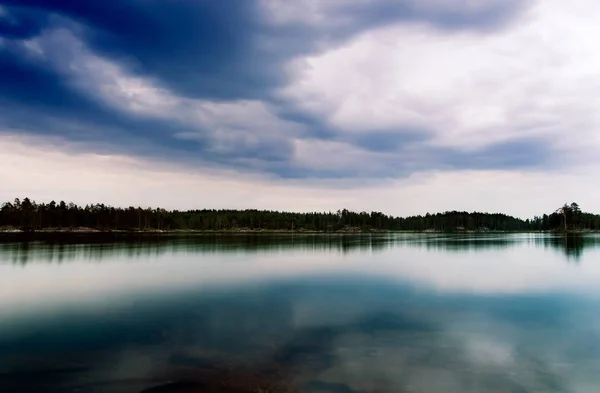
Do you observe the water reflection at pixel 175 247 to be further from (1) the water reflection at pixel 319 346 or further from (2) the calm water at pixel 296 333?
(1) the water reflection at pixel 319 346

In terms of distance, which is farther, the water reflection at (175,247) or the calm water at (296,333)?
the water reflection at (175,247)

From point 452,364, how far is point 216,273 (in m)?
28.1

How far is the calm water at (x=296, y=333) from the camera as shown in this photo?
40.3ft

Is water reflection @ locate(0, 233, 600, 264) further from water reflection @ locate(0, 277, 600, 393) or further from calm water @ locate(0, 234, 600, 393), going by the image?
water reflection @ locate(0, 277, 600, 393)

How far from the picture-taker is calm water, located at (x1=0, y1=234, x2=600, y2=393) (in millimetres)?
12289

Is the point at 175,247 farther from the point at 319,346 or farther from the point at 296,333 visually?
the point at 319,346

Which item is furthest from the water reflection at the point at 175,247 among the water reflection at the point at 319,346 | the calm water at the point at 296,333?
the water reflection at the point at 319,346

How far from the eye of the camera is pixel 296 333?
1777 cm

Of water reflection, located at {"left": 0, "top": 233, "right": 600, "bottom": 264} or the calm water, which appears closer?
the calm water

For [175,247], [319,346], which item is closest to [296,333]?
[319,346]

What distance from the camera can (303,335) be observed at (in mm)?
17406

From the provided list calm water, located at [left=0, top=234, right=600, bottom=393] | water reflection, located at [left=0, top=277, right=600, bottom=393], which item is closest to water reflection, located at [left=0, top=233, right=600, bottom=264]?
calm water, located at [left=0, top=234, right=600, bottom=393]

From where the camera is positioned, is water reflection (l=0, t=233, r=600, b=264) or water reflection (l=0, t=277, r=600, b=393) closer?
water reflection (l=0, t=277, r=600, b=393)

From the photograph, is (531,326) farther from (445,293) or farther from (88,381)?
(88,381)
